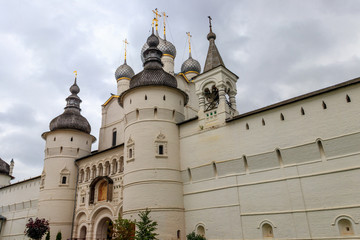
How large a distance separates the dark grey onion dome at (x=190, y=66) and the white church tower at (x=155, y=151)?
34.6 feet

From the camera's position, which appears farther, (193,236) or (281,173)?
(193,236)

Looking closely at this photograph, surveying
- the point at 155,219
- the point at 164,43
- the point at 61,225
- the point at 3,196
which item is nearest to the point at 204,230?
the point at 155,219

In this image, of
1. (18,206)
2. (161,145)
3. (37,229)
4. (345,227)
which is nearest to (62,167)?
(37,229)

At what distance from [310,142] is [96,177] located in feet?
48.1

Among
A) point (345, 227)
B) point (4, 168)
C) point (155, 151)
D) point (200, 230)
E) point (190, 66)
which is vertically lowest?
point (345, 227)

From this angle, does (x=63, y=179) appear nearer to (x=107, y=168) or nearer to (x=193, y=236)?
(x=107, y=168)

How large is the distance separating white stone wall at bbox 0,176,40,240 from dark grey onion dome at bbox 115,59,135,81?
1252 cm

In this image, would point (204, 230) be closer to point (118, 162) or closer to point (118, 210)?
point (118, 210)

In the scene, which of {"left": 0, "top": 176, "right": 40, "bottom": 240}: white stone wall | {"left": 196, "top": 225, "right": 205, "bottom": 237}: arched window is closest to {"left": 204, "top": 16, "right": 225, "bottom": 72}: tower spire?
{"left": 196, "top": 225, "right": 205, "bottom": 237}: arched window

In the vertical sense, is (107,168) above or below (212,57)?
below

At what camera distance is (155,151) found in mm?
17250

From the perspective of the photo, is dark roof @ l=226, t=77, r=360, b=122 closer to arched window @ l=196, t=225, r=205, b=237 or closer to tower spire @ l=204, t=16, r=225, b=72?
tower spire @ l=204, t=16, r=225, b=72

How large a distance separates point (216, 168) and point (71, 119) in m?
14.9

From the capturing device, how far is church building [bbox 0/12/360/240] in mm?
12523
